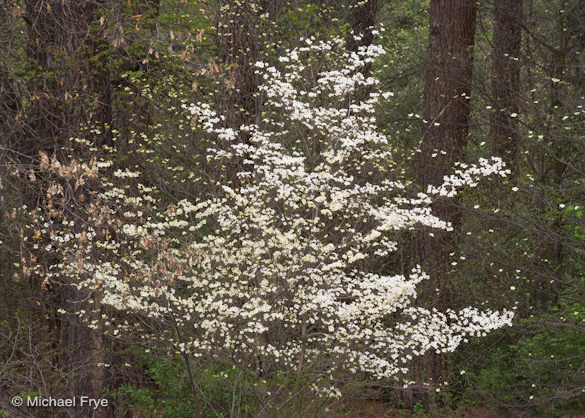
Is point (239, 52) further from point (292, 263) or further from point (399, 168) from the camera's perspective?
point (292, 263)

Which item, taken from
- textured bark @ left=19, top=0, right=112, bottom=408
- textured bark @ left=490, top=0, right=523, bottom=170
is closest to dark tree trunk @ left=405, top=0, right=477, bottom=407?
textured bark @ left=490, top=0, right=523, bottom=170

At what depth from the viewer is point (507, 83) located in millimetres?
9250

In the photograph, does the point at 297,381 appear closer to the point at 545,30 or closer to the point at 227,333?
the point at 227,333

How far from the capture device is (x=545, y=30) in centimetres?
1056

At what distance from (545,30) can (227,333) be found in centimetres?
673

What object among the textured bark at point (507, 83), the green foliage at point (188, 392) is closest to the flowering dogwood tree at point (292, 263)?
the green foliage at point (188, 392)

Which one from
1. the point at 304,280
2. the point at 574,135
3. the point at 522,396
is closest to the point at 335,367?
the point at 304,280

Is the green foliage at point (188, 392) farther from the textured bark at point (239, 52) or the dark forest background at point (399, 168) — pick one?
the textured bark at point (239, 52)

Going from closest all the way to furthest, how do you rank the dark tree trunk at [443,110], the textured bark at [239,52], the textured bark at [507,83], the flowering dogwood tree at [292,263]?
the flowering dogwood tree at [292,263]
the textured bark at [507,83]
the dark tree trunk at [443,110]
the textured bark at [239,52]

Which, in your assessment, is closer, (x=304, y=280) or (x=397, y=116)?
(x=304, y=280)

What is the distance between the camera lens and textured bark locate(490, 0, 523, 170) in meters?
8.50

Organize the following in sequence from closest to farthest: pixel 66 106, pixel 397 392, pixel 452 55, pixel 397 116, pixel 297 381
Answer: pixel 297 381 → pixel 66 106 → pixel 452 55 → pixel 397 392 → pixel 397 116

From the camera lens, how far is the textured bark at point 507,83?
27.9ft

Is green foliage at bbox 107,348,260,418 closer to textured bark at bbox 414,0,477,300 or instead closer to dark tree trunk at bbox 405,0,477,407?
dark tree trunk at bbox 405,0,477,407
